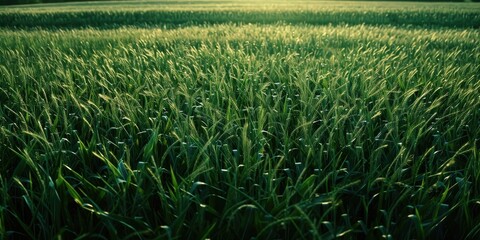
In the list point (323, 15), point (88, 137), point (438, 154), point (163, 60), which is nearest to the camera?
point (438, 154)

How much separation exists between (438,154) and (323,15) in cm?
894

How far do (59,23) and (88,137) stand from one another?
10104 mm

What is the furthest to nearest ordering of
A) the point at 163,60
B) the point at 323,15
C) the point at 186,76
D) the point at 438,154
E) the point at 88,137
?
the point at 323,15 < the point at 163,60 < the point at 186,76 < the point at 88,137 < the point at 438,154

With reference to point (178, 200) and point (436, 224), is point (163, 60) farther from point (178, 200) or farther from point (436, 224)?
point (436, 224)

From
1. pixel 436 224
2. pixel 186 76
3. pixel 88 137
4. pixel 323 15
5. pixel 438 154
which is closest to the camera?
pixel 436 224

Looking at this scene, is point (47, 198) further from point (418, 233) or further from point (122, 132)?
point (418, 233)

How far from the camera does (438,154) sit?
1083mm

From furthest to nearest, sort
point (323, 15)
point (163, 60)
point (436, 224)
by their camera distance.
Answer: point (323, 15)
point (163, 60)
point (436, 224)

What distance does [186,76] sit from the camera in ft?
6.12

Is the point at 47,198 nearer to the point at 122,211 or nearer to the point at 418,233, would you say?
the point at 122,211

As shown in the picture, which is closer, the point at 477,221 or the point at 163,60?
the point at 477,221

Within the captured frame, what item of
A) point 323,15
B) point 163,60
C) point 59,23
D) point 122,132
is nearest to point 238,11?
point 323,15

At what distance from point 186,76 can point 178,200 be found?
119 cm

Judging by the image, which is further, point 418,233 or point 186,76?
point 186,76
